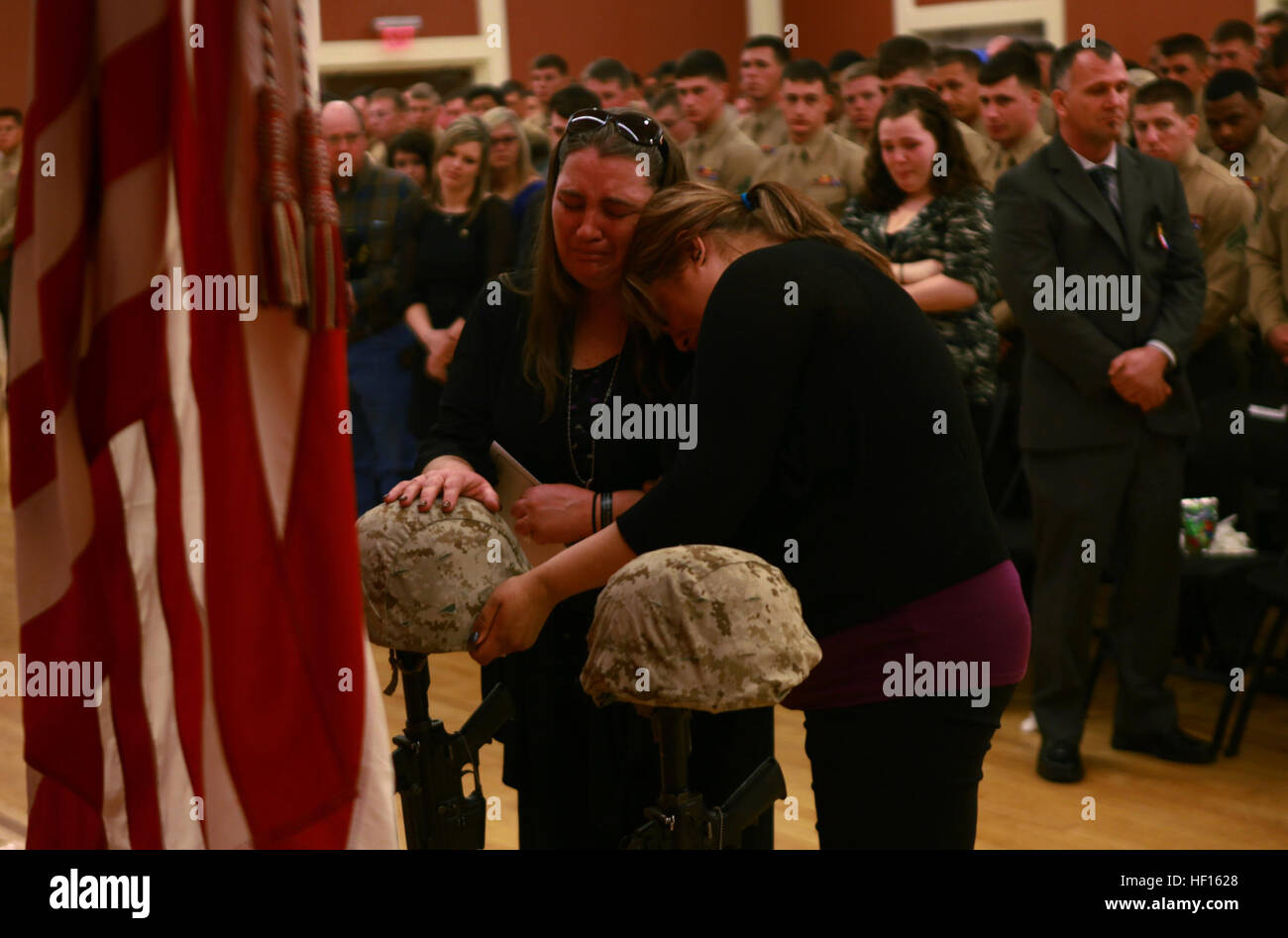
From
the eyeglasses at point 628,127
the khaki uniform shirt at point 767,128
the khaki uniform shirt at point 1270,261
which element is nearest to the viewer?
the eyeglasses at point 628,127

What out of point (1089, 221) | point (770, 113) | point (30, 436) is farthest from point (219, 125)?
point (770, 113)

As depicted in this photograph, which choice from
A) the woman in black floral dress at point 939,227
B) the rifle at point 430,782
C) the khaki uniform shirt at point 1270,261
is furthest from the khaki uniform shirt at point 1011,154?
the rifle at point 430,782

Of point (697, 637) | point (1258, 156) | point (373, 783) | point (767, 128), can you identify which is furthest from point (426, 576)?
point (767, 128)

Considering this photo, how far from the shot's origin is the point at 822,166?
18.8ft

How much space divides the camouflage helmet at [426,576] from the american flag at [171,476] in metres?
0.13

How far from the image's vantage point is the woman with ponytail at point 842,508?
1.61 m

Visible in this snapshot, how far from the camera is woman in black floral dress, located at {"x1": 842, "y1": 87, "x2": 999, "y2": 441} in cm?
380

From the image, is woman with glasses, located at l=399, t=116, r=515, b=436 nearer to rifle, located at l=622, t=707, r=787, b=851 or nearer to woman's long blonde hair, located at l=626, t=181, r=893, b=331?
woman's long blonde hair, located at l=626, t=181, r=893, b=331

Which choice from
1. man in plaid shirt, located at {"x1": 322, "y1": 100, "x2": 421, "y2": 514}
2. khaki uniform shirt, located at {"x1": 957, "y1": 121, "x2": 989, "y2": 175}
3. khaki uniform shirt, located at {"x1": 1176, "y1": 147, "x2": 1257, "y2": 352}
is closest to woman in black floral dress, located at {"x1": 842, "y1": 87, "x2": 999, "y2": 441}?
khaki uniform shirt, located at {"x1": 1176, "y1": 147, "x2": 1257, "y2": 352}

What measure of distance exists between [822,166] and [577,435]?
395cm

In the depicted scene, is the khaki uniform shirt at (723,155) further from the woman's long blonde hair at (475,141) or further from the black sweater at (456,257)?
the black sweater at (456,257)

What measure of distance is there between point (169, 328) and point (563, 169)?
0.68m
